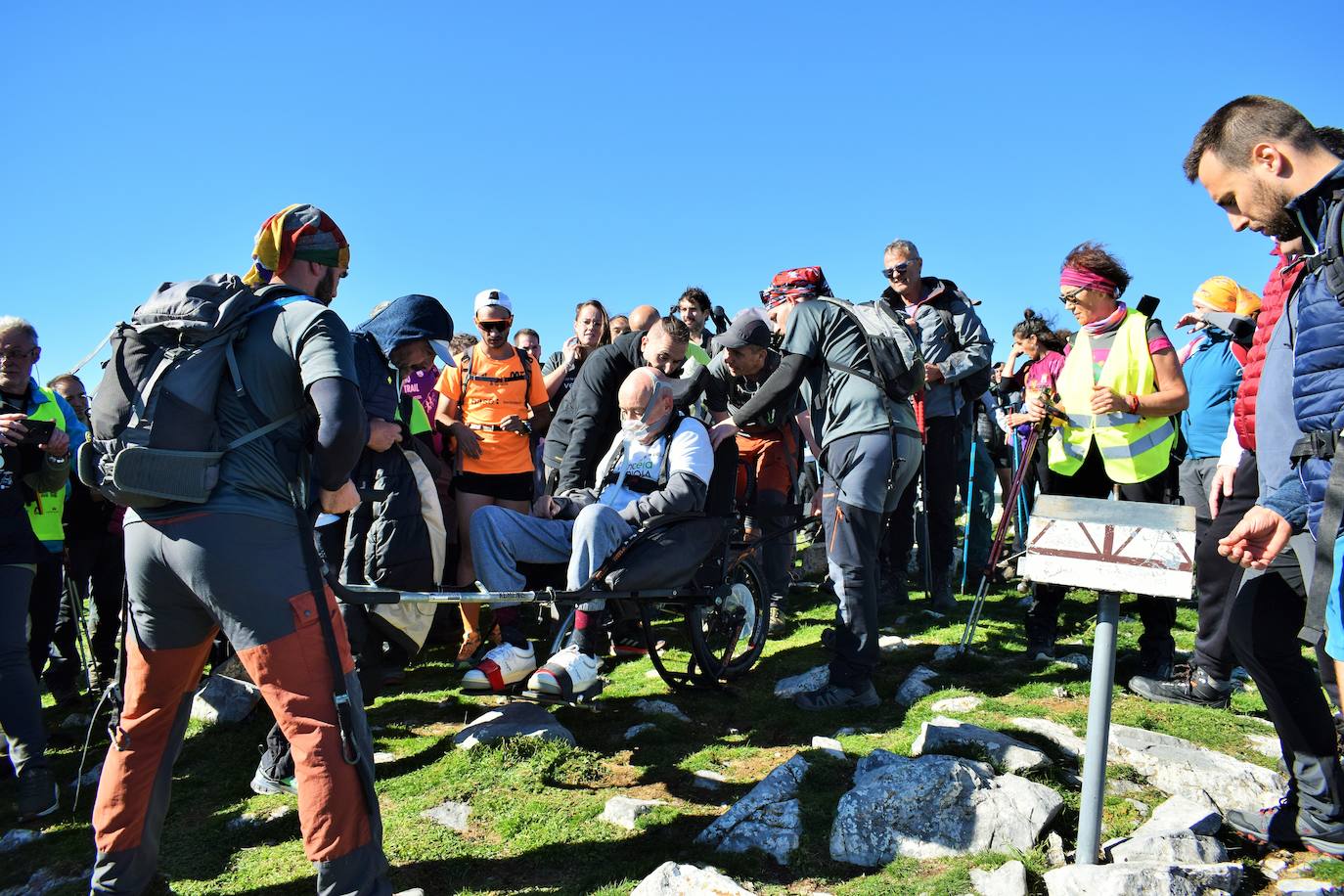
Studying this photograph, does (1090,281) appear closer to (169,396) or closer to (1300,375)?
(1300,375)

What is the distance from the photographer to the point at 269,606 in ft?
8.98

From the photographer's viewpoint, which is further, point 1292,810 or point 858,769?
point 858,769

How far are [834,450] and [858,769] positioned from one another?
1.97 metres

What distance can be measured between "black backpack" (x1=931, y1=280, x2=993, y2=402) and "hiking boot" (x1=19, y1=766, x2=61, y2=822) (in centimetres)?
658

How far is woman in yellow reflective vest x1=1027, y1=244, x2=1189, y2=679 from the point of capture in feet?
16.5

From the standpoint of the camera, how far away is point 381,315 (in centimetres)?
517

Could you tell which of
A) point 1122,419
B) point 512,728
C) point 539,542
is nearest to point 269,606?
point 512,728

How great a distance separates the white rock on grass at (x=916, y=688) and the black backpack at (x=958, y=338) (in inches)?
114

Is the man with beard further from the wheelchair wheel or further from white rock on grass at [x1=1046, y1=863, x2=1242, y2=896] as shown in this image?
the wheelchair wheel

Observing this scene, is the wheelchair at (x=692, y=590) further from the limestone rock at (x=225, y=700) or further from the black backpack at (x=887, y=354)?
the limestone rock at (x=225, y=700)

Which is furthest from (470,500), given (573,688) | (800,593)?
(800,593)

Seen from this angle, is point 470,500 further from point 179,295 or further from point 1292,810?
point 1292,810

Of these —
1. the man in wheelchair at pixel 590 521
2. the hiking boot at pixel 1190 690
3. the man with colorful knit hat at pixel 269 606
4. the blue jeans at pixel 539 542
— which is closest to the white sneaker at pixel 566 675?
the man in wheelchair at pixel 590 521

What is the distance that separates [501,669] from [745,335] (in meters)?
2.72
